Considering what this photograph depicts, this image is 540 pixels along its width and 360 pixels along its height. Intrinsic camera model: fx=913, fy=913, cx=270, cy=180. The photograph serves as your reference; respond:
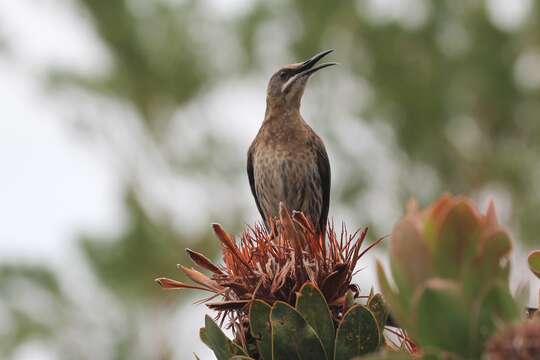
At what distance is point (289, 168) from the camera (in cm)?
537

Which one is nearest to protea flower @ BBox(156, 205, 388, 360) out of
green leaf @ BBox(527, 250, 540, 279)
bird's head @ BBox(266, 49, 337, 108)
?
green leaf @ BBox(527, 250, 540, 279)

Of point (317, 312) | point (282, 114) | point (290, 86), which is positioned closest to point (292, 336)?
point (317, 312)

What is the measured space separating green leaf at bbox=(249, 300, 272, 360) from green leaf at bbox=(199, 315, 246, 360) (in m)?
0.06

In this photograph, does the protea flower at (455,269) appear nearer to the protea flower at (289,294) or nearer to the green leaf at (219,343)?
the protea flower at (289,294)

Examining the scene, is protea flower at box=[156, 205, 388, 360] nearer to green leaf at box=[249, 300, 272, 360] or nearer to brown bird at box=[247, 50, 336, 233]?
green leaf at box=[249, 300, 272, 360]

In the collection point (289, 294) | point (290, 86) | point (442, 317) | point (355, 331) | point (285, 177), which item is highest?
point (290, 86)

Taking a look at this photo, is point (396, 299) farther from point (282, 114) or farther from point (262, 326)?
point (282, 114)

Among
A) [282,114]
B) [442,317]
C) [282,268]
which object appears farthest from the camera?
[282,114]

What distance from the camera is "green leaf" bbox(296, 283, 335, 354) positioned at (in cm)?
193

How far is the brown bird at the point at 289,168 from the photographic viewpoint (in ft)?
17.6

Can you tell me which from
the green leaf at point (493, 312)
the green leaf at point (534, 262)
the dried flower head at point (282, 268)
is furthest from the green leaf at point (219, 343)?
the green leaf at point (493, 312)

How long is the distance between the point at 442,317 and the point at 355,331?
0.57 meters

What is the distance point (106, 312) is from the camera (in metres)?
11.6

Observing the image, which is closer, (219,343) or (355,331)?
(355,331)
